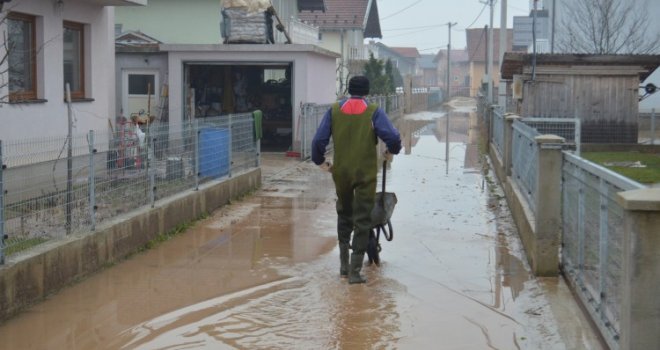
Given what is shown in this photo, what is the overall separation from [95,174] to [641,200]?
5.78m

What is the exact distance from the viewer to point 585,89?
81.7 ft

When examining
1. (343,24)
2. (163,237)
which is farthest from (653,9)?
(163,237)

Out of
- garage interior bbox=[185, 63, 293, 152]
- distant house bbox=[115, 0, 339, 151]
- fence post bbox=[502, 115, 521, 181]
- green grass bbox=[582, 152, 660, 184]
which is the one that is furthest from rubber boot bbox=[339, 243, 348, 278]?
garage interior bbox=[185, 63, 293, 152]

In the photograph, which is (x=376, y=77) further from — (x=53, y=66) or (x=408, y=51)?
(x=408, y=51)

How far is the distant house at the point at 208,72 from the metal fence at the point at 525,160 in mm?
9098

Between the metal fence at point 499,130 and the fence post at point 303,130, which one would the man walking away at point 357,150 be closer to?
the metal fence at point 499,130

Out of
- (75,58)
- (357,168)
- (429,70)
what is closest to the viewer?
(357,168)

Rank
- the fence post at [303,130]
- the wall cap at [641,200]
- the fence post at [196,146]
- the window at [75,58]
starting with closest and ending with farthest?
the wall cap at [641,200]
the fence post at [196,146]
the window at [75,58]
the fence post at [303,130]

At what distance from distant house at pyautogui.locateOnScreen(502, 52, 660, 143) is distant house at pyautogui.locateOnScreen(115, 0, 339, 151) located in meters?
5.39

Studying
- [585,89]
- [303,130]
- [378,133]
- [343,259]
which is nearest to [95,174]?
[343,259]

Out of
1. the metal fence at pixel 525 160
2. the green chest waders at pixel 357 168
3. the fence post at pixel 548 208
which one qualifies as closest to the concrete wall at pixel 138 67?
the metal fence at pixel 525 160

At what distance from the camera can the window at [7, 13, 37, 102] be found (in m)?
13.5

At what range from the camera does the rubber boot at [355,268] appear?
8.55 m

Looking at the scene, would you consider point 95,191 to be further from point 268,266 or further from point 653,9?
point 653,9
